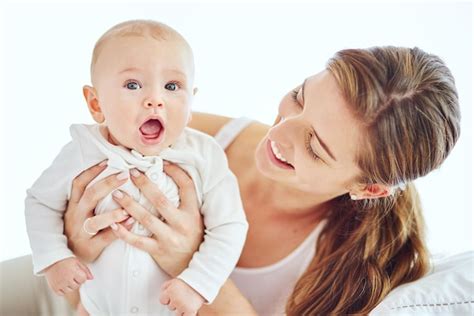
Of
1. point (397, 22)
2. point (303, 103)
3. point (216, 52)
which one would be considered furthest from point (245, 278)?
point (397, 22)

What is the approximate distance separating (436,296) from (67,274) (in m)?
0.74

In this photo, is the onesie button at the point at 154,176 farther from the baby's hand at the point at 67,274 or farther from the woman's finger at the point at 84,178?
the baby's hand at the point at 67,274

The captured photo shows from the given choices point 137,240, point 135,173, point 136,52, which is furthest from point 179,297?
point 136,52

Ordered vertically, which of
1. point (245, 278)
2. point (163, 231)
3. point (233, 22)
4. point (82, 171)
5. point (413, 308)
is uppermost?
point (233, 22)

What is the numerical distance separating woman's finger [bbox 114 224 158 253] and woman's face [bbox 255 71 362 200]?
0.31 m

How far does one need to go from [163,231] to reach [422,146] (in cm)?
52

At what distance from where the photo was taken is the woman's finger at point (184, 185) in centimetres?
125

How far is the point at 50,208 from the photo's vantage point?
4.14 feet

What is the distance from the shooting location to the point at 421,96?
46.8 inches

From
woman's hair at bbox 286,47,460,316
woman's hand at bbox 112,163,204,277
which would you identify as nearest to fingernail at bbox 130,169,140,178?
woman's hand at bbox 112,163,204,277

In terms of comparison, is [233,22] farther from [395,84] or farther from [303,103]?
[395,84]

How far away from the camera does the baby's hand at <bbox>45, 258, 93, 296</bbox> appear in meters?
1.23

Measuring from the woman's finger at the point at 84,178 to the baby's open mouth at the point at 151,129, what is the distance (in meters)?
0.12

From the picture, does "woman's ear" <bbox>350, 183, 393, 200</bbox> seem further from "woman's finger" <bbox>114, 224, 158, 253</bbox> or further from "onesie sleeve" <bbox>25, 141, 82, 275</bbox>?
"onesie sleeve" <bbox>25, 141, 82, 275</bbox>
